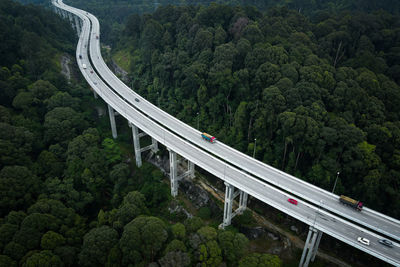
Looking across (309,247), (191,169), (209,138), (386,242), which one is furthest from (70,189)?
(386,242)

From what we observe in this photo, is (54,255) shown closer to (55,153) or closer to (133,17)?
(55,153)

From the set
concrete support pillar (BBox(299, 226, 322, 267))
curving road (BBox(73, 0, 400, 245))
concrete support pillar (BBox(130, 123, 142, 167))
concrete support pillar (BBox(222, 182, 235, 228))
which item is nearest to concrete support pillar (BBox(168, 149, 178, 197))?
curving road (BBox(73, 0, 400, 245))

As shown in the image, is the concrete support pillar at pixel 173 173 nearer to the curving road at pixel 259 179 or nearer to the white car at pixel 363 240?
the curving road at pixel 259 179

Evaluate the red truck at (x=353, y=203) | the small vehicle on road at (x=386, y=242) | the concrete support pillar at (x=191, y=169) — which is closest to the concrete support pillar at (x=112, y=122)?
the concrete support pillar at (x=191, y=169)

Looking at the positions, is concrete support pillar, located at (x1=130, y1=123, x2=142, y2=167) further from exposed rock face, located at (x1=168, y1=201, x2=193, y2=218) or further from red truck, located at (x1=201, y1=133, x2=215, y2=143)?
red truck, located at (x1=201, y1=133, x2=215, y2=143)

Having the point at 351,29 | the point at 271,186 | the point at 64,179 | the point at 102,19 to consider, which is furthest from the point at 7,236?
the point at 102,19

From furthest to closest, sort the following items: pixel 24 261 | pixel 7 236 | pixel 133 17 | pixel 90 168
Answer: pixel 133 17, pixel 90 168, pixel 7 236, pixel 24 261
